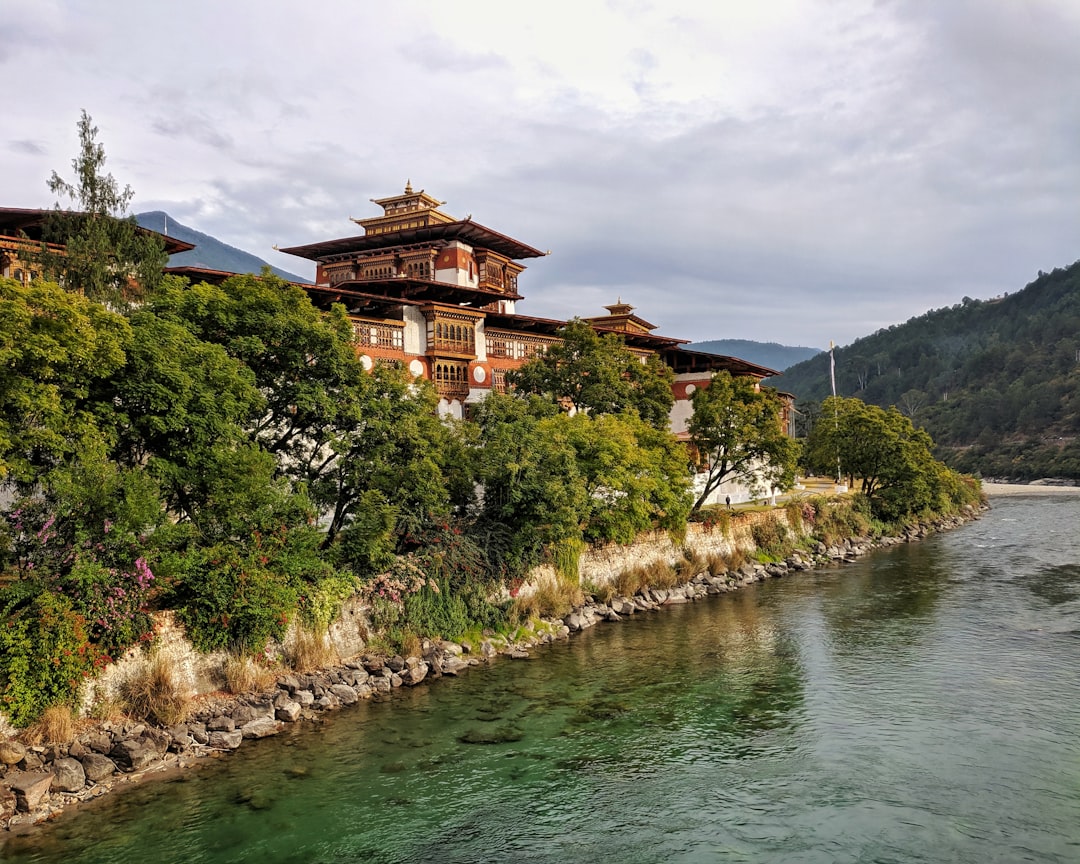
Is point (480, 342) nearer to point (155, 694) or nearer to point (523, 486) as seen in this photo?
point (523, 486)

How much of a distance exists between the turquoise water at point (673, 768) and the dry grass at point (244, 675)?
1.91m

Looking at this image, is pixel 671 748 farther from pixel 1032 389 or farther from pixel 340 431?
pixel 1032 389

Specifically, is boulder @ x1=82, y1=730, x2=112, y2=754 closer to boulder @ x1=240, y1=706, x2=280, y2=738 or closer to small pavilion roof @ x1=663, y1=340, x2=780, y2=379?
boulder @ x1=240, y1=706, x2=280, y2=738

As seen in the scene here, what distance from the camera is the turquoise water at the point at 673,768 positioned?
13.0 m

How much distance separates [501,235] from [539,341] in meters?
11.2

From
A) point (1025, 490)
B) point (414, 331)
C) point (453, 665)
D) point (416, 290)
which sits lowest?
point (453, 665)

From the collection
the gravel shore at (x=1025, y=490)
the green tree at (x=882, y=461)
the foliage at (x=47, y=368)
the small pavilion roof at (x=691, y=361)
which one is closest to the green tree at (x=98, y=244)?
the foliage at (x=47, y=368)

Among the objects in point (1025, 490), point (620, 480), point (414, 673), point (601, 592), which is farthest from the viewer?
point (1025, 490)

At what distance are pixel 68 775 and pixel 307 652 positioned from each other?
6.35m

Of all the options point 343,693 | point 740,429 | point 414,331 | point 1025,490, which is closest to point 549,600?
point 343,693

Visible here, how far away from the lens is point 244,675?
1875 centimetres

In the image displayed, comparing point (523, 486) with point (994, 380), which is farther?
point (994, 380)

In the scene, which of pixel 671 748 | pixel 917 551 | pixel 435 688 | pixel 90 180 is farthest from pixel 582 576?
pixel 917 551

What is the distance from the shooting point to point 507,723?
18.3 meters
